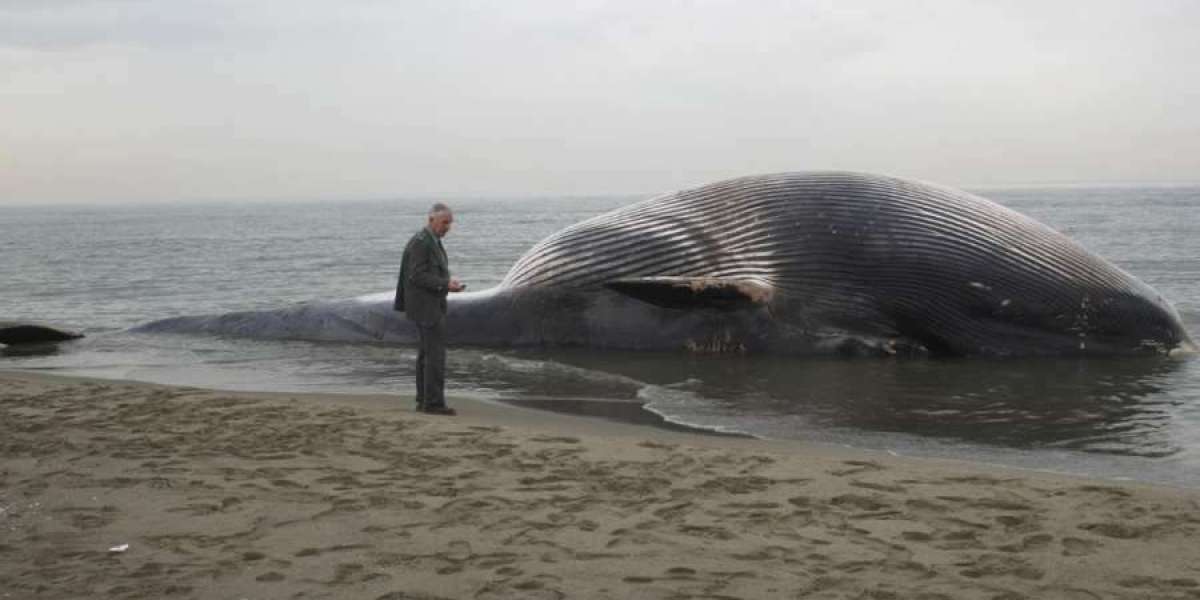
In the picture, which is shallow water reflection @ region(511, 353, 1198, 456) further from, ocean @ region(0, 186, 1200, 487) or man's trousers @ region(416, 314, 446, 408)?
man's trousers @ region(416, 314, 446, 408)

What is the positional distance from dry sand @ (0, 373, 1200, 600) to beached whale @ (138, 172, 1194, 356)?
4611 mm

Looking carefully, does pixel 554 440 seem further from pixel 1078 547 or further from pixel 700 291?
pixel 700 291

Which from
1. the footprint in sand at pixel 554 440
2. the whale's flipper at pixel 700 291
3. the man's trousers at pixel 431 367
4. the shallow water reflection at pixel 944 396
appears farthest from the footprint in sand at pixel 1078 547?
the whale's flipper at pixel 700 291

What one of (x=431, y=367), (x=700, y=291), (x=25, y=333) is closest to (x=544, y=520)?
(x=431, y=367)

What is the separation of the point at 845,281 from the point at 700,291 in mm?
1555

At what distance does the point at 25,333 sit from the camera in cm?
1504

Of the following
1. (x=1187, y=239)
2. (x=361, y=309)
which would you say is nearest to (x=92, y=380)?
(x=361, y=309)

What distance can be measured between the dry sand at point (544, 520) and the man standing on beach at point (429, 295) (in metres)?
1.18

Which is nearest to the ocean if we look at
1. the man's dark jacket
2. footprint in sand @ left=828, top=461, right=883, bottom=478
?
the man's dark jacket

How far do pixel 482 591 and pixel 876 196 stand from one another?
29.8 ft

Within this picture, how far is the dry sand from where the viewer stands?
521 cm

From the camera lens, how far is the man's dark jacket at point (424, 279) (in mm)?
9992

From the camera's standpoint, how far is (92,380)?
1162 cm

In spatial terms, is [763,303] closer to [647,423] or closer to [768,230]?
[768,230]
